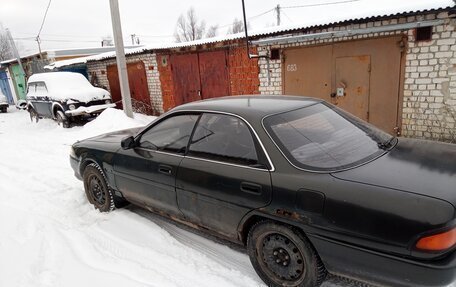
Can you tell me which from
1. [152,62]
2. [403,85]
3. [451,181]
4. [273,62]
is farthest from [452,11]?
[152,62]

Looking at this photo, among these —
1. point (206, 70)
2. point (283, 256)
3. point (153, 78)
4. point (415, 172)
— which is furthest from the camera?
point (153, 78)

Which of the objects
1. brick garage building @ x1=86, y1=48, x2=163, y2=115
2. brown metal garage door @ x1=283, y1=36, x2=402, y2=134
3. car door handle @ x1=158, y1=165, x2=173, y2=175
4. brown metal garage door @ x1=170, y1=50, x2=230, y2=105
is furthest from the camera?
brick garage building @ x1=86, y1=48, x2=163, y2=115

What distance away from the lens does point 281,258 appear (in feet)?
8.48

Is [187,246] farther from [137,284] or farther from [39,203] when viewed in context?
[39,203]

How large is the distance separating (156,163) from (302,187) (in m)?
1.63

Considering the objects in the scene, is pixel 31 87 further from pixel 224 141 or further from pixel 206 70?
pixel 224 141

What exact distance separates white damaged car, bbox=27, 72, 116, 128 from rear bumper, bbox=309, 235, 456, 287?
410 inches

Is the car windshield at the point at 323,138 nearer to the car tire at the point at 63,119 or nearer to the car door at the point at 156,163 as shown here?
the car door at the point at 156,163

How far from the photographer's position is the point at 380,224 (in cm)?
203

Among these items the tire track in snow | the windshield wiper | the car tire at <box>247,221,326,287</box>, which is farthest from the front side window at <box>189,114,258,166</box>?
the windshield wiper

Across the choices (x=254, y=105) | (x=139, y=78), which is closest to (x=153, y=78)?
(x=139, y=78)

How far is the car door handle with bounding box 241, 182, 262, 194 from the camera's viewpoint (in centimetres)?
256

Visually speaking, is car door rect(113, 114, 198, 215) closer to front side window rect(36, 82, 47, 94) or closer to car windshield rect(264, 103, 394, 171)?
car windshield rect(264, 103, 394, 171)

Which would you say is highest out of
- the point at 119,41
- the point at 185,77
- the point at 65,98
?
the point at 119,41
